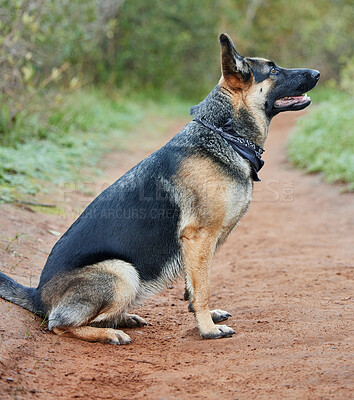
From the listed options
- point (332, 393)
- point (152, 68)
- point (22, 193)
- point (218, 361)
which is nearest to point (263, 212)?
point (22, 193)

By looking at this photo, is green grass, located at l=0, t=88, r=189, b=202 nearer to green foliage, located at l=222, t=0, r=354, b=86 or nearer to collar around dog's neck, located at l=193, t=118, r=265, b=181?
collar around dog's neck, located at l=193, t=118, r=265, b=181

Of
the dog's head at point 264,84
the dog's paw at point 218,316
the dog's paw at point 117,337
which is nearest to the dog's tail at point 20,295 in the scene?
the dog's paw at point 117,337

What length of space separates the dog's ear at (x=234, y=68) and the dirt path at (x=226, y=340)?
2.10 meters

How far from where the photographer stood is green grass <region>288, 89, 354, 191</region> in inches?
403

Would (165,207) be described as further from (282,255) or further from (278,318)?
(282,255)

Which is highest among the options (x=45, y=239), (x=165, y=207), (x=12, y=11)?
(x=12, y=11)

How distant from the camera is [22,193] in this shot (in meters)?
7.10

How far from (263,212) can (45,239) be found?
4.49m

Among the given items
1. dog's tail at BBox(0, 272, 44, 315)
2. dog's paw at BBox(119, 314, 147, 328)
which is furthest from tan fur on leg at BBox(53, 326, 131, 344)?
dog's paw at BBox(119, 314, 147, 328)

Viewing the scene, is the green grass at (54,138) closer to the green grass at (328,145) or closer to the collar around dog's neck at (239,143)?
the collar around dog's neck at (239,143)

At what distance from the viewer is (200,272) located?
4.07 metres

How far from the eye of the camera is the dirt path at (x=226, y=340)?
3.02 m

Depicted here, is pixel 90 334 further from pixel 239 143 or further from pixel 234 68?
pixel 234 68

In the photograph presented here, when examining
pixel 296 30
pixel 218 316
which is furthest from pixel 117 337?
pixel 296 30
